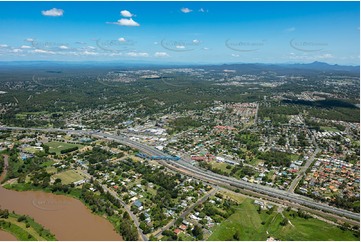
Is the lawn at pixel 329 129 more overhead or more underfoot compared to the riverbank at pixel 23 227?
more underfoot

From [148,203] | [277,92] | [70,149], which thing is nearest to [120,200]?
[148,203]

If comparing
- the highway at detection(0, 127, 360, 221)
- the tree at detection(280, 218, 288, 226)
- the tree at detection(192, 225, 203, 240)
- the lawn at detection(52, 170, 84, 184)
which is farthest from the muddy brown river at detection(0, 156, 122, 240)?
the tree at detection(280, 218, 288, 226)

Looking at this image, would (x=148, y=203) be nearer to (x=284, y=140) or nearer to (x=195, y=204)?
(x=195, y=204)

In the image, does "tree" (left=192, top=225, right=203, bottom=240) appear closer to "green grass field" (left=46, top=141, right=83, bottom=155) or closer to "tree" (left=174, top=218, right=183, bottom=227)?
"tree" (left=174, top=218, right=183, bottom=227)

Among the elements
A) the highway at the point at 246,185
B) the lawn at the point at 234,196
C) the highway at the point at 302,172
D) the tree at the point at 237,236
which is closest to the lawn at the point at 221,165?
the highway at the point at 246,185

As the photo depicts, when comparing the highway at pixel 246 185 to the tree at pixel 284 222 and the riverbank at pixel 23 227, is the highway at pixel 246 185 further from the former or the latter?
the riverbank at pixel 23 227

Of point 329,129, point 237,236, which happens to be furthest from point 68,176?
point 329,129

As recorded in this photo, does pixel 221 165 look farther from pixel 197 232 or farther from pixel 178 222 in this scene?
pixel 197 232
